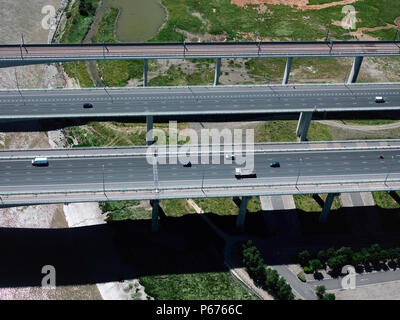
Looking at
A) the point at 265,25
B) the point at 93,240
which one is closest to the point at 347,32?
the point at 265,25

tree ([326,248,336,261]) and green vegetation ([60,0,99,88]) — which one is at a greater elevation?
green vegetation ([60,0,99,88])

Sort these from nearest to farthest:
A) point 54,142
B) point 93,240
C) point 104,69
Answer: point 93,240
point 54,142
point 104,69

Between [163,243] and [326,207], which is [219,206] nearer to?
[163,243]

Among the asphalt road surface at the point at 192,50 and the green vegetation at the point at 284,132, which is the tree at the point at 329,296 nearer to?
the green vegetation at the point at 284,132

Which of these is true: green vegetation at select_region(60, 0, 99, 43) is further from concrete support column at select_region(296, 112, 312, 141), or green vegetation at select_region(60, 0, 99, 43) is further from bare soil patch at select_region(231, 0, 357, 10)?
concrete support column at select_region(296, 112, 312, 141)

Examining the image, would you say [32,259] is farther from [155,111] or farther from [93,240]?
[155,111]

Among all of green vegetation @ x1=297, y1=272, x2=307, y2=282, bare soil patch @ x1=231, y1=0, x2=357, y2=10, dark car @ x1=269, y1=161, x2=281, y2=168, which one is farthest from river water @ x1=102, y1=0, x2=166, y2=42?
green vegetation @ x1=297, y1=272, x2=307, y2=282

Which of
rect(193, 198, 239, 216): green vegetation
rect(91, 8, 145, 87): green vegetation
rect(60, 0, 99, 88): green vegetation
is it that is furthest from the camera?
rect(60, 0, 99, 88): green vegetation
